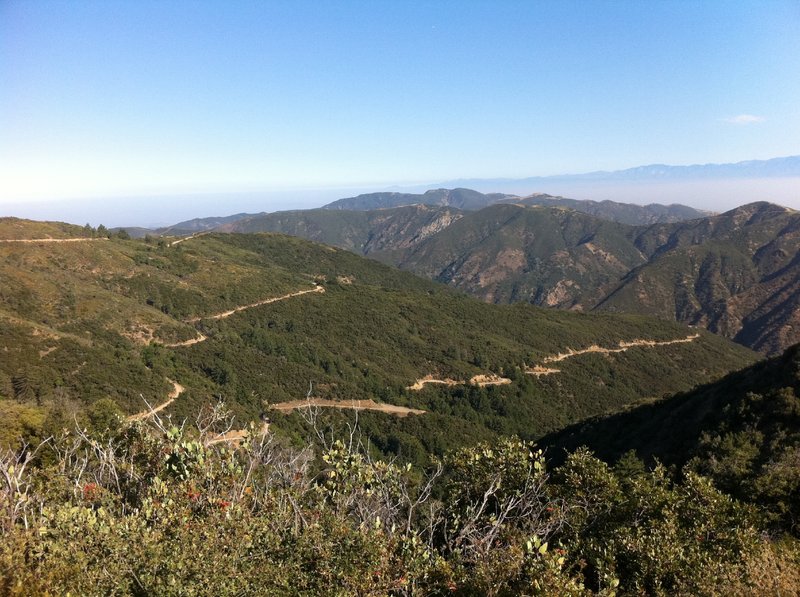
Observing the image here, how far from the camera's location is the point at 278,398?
74312mm

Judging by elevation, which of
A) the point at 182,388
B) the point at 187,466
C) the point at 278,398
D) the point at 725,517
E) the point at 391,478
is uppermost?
the point at 187,466

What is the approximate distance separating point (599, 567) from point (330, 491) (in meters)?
7.68

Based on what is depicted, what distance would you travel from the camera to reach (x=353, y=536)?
10.8m

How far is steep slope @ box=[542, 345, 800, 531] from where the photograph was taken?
71.2 ft

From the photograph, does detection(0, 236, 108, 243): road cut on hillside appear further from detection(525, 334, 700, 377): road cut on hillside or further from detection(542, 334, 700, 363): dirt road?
detection(542, 334, 700, 363): dirt road

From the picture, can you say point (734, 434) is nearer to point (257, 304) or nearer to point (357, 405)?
point (357, 405)

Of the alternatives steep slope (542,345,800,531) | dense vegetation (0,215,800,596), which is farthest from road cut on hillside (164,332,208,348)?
steep slope (542,345,800,531)

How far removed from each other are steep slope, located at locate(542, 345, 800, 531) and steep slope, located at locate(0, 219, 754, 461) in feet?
102

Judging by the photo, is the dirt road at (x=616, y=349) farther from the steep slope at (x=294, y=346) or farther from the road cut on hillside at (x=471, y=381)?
the road cut on hillside at (x=471, y=381)

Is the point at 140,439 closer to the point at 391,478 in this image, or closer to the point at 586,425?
the point at 391,478

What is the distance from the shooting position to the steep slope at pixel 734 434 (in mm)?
21703

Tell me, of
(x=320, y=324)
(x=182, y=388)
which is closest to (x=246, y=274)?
(x=320, y=324)

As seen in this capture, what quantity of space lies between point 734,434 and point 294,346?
74.8 meters

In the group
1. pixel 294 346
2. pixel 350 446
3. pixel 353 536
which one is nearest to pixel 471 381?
pixel 294 346
